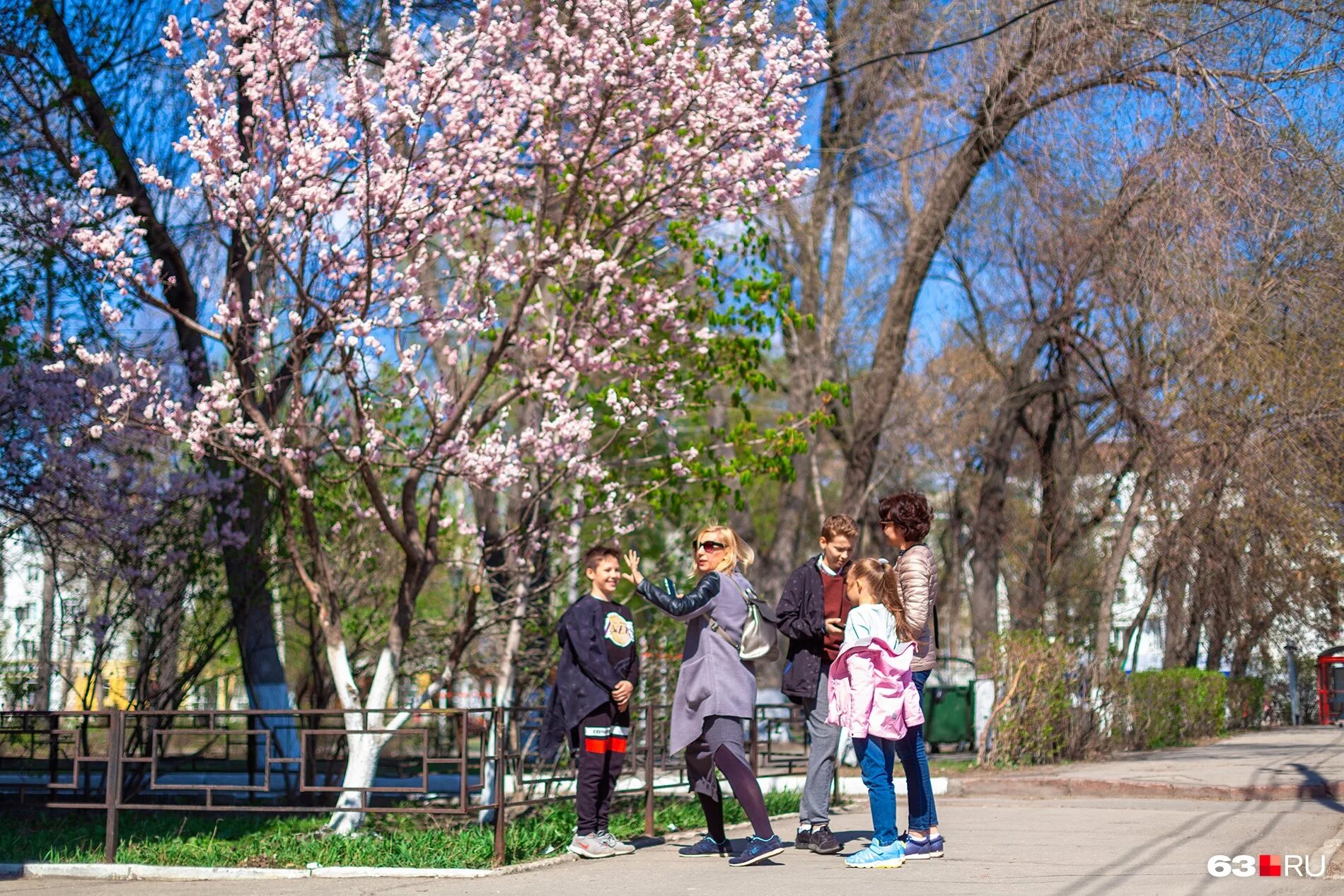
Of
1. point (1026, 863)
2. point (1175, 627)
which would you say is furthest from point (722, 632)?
point (1175, 627)

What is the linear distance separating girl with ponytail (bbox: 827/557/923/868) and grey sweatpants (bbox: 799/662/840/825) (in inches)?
18.1

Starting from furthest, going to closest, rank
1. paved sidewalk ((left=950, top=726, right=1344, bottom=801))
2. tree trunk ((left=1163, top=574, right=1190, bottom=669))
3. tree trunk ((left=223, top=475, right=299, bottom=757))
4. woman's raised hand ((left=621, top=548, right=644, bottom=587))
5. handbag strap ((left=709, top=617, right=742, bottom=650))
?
tree trunk ((left=1163, top=574, right=1190, bottom=669))
tree trunk ((left=223, top=475, right=299, bottom=757))
paved sidewalk ((left=950, top=726, right=1344, bottom=801))
handbag strap ((left=709, top=617, right=742, bottom=650))
woman's raised hand ((left=621, top=548, right=644, bottom=587))

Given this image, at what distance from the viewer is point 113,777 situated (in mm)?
8391

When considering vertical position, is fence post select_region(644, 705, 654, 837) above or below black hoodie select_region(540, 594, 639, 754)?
below

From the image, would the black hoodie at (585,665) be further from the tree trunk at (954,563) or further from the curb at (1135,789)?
the tree trunk at (954,563)

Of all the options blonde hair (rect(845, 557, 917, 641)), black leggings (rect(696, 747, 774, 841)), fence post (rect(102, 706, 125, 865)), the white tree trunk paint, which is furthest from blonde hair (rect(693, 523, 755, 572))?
fence post (rect(102, 706, 125, 865))

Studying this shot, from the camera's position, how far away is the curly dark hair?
7.89 m

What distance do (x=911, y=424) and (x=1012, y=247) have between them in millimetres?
14864

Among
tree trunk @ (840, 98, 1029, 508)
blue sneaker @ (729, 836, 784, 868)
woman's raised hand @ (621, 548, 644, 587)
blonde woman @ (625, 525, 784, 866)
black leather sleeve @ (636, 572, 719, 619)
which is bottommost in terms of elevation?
blue sneaker @ (729, 836, 784, 868)

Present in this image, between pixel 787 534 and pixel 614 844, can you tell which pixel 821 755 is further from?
pixel 787 534

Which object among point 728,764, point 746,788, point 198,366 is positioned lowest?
point 746,788

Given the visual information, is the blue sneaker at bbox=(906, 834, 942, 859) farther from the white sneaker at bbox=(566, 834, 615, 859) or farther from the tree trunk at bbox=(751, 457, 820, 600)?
the tree trunk at bbox=(751, 457, 820, 600)

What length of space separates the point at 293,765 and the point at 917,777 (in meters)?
9.40

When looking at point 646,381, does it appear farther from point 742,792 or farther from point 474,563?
point 742,792
